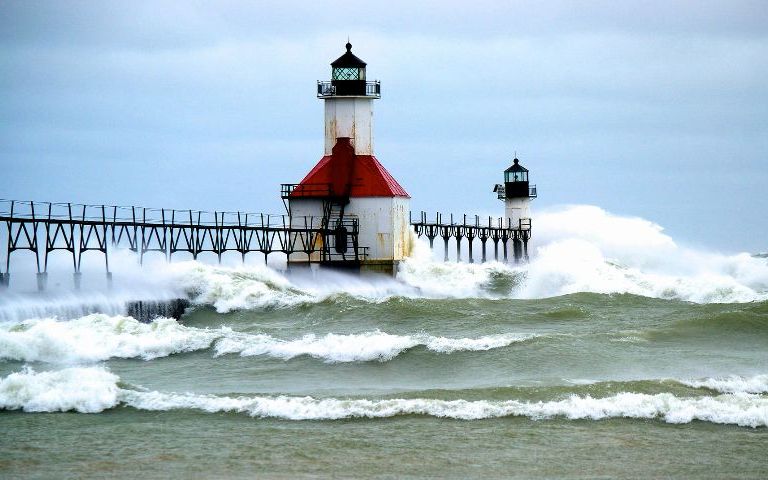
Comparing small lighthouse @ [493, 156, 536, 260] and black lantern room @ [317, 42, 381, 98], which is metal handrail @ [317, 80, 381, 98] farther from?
small lighthouse @ [493, 156, 536, 260]

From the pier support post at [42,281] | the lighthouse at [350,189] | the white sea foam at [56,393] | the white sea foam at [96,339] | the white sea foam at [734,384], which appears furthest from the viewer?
the lighthouse at [350,189]

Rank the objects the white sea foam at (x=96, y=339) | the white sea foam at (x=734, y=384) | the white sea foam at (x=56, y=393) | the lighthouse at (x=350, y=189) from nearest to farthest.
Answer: the white sea foam at (x=56, y=393)
the white sea foam at (x=734, y=384)
the white sea foam at (x=96, y=339)
the lighthouse at (x=350, y=189)


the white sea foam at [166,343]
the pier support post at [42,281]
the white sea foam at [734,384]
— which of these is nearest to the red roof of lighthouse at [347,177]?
the pier support post at [42,281]

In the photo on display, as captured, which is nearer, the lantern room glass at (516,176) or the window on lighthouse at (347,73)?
the window on lighthouse at (347,73)

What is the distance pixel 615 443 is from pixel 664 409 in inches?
68.9

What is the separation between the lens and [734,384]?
17.1m

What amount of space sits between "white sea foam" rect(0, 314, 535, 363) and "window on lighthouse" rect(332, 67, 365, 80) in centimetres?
2179

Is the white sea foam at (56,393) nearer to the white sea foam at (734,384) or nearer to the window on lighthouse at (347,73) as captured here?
the white sea foam at (734,384)

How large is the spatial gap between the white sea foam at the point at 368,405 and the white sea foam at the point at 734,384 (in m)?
0.64

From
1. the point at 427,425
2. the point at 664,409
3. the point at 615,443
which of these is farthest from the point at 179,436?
the point at 664,409

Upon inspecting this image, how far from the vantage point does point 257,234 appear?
41.3 m

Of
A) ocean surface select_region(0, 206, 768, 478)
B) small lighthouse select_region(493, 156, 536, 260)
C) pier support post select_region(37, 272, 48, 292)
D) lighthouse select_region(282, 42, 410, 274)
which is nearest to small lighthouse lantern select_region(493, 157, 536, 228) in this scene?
small lighthouse select_region(493, 156, 536, 260)

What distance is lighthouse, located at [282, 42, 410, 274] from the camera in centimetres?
4366

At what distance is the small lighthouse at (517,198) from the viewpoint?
63.8 metres
